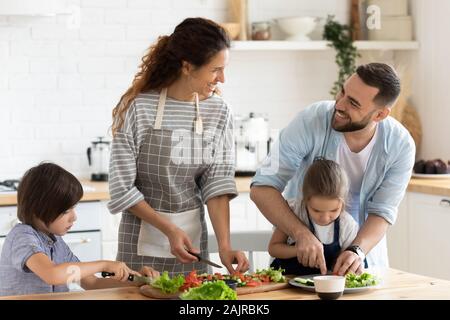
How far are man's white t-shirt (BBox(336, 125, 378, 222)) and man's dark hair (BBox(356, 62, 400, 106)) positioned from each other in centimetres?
13

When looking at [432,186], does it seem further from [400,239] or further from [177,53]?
[177,53]

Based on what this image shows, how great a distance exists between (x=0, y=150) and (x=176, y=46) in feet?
7.51

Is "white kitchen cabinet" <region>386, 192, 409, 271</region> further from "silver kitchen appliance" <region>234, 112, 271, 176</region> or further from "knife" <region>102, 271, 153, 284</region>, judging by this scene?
"knife" <region>102, 271, 153, 284</region>

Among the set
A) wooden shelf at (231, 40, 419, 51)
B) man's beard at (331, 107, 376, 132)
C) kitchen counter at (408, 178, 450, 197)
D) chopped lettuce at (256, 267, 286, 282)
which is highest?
wooden shelf at (231, 40, 419, 51)

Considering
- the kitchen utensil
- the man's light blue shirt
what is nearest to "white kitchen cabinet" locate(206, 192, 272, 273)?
the kitchen utensil

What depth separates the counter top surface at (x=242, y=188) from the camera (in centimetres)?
436

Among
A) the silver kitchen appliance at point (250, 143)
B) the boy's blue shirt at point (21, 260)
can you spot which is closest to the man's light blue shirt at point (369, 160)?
the boy's blue shirt at point (21, 260)

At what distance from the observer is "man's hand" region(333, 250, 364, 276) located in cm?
279

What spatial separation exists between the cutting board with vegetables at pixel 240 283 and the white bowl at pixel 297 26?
9.25 ft

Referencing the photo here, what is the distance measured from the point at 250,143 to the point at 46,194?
8.49 feet

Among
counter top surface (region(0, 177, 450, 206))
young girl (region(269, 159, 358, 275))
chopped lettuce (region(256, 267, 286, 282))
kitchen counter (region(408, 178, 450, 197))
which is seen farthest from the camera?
kitchen counter (region(408, 178, 450, 197))
